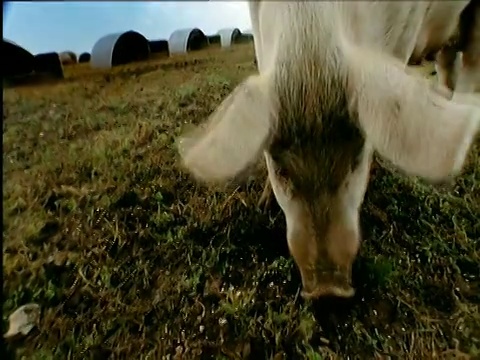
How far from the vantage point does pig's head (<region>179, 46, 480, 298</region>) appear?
89 cm

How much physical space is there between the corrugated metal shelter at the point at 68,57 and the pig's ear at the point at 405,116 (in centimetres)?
51

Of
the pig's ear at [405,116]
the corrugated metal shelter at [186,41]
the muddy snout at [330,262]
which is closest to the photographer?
the pig's ear at [405,116]

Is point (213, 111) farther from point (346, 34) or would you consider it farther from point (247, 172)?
point (346, 34)

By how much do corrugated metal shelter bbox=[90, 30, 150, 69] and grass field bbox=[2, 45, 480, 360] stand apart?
19mm

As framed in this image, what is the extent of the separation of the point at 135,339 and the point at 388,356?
1.31ft

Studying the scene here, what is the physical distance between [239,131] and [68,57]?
1.42ft

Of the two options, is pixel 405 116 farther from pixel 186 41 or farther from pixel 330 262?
pixel 186 41

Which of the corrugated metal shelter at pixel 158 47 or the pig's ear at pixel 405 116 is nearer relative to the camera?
the pig's ear at pixel 405 116

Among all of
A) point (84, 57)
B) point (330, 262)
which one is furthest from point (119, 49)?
point (330, 262)

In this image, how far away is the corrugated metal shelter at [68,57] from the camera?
121 centimetres

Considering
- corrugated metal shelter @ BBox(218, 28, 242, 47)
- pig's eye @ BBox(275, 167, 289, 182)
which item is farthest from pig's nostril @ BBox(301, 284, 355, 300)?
corrugated metal shelter @ BBox(218, 28, 242, 47)

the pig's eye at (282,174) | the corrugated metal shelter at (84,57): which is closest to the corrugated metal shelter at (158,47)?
the corrugated metal shelter at (84,57)

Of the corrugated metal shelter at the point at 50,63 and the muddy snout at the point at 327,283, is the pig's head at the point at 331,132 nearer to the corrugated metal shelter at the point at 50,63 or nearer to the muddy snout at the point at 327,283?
the muddy snout at the point at 327,283

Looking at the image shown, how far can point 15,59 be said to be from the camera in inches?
47.6
